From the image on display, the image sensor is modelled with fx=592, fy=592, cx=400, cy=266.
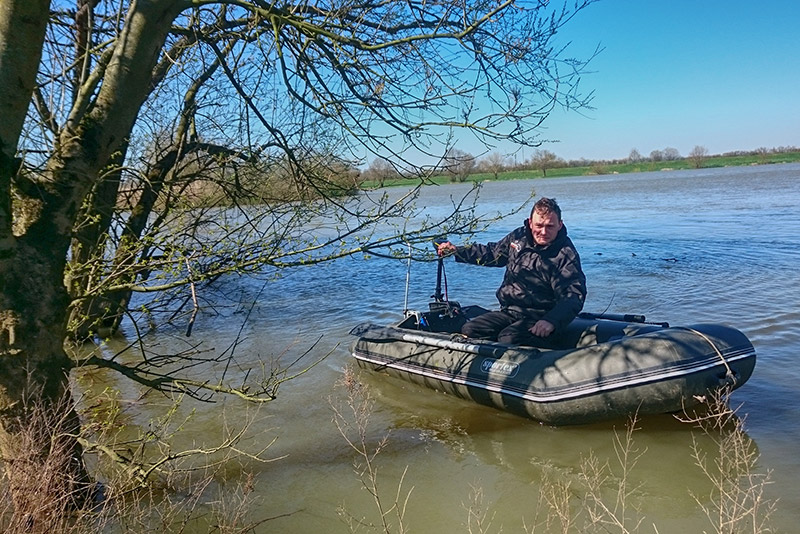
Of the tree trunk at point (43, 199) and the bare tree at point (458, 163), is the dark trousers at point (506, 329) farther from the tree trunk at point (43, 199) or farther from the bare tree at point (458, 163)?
the tree trunk at point (43, 199)

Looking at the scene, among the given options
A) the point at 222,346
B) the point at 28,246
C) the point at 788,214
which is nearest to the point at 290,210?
the point at 28,246

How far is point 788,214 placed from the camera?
16484 millimetres

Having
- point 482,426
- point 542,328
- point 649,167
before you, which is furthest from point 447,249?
point 649,167

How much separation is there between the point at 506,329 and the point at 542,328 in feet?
1.95

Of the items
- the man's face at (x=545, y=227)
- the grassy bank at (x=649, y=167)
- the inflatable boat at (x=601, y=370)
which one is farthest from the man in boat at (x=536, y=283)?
the grassy bank at (x=649, y=167)

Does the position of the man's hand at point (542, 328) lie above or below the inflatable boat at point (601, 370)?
above

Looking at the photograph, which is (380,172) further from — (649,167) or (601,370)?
(649,167)

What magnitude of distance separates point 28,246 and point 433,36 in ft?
8.30

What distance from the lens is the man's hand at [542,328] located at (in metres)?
4.79

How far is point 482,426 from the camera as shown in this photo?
4859 mm

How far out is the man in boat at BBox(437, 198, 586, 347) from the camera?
4910 millimetres

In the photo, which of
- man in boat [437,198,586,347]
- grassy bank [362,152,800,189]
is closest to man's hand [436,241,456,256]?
man in boat [437,198,586,347]

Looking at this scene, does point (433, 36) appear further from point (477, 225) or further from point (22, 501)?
point (22, 501)

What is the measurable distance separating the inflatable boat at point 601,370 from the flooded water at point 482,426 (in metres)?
0.22
